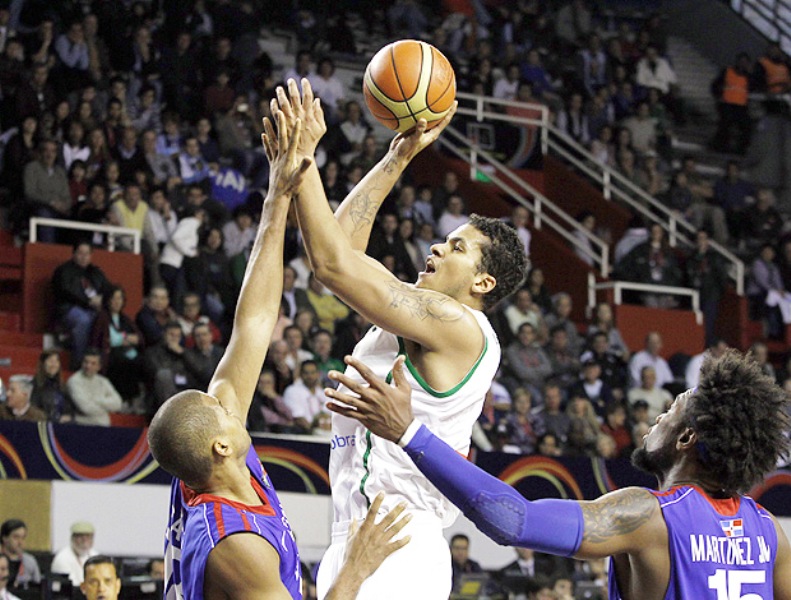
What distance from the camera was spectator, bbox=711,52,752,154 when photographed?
765 inches

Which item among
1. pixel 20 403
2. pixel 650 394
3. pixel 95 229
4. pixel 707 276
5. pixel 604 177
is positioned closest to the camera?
pixel 20 403

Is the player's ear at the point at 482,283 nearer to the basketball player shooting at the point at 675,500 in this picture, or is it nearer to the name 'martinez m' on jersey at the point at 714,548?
the basketball player shooting at the point at 675,500

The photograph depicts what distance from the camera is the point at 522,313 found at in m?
13.7

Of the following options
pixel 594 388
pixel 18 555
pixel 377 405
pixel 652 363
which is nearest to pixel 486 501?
pixel 377 405

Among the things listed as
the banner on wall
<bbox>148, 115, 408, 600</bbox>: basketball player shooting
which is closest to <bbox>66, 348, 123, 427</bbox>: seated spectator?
the banner on wall

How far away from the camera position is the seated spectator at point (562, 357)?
13133 mm

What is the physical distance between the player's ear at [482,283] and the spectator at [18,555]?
5167 millimetres

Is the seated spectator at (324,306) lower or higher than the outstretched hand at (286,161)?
lower

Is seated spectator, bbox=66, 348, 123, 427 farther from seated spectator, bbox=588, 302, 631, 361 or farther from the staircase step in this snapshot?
seated spectator, bbox=588, 302, 631, 361

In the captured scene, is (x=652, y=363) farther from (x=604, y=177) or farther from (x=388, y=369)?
(x=388, y=369)

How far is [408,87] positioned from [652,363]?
9.23 metres

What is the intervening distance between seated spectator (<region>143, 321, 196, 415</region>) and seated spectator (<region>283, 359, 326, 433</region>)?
0.87 m

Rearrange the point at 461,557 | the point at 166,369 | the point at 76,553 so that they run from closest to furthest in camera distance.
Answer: the point at 76,553, the point at 461,557, the point at 166,369

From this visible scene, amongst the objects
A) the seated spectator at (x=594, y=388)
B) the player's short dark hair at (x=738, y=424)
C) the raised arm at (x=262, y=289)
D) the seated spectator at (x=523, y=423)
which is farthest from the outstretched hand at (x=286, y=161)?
the seated spectator at (x=594, y=388)
